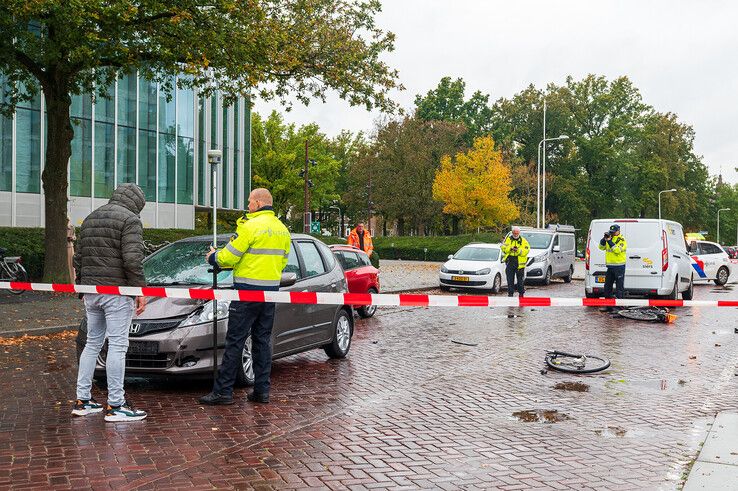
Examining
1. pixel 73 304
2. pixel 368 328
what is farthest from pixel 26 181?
pixel 368 328

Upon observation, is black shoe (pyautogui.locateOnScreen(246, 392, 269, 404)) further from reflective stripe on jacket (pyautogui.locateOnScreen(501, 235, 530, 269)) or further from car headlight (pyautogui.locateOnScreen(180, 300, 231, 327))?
reflective stripe on jacket (pyautogui.locateOnScreen(501, 235, 530, 269))

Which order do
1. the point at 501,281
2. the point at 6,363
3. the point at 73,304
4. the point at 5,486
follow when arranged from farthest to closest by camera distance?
1. the point at 501,281
2. the point at 73,304
3. the point at 6,363
4. the point at 5,486

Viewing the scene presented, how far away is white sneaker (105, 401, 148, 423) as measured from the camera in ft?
20.5

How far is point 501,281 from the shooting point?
22.7 m

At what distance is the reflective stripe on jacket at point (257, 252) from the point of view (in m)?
6.73

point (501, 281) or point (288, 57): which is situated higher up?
point (288, 57)

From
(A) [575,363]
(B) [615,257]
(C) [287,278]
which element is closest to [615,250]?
(B) [615,257]

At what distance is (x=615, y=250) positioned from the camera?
15.6 m

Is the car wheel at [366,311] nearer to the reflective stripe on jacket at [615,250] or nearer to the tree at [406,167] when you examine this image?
the reflective stripe on jacket at [615,250]

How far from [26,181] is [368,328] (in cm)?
1867

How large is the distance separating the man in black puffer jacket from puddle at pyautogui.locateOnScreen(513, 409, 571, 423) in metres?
3.20

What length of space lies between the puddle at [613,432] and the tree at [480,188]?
43909mm

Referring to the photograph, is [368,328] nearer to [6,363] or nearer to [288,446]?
[6,363]

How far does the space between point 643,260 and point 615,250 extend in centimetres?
171
